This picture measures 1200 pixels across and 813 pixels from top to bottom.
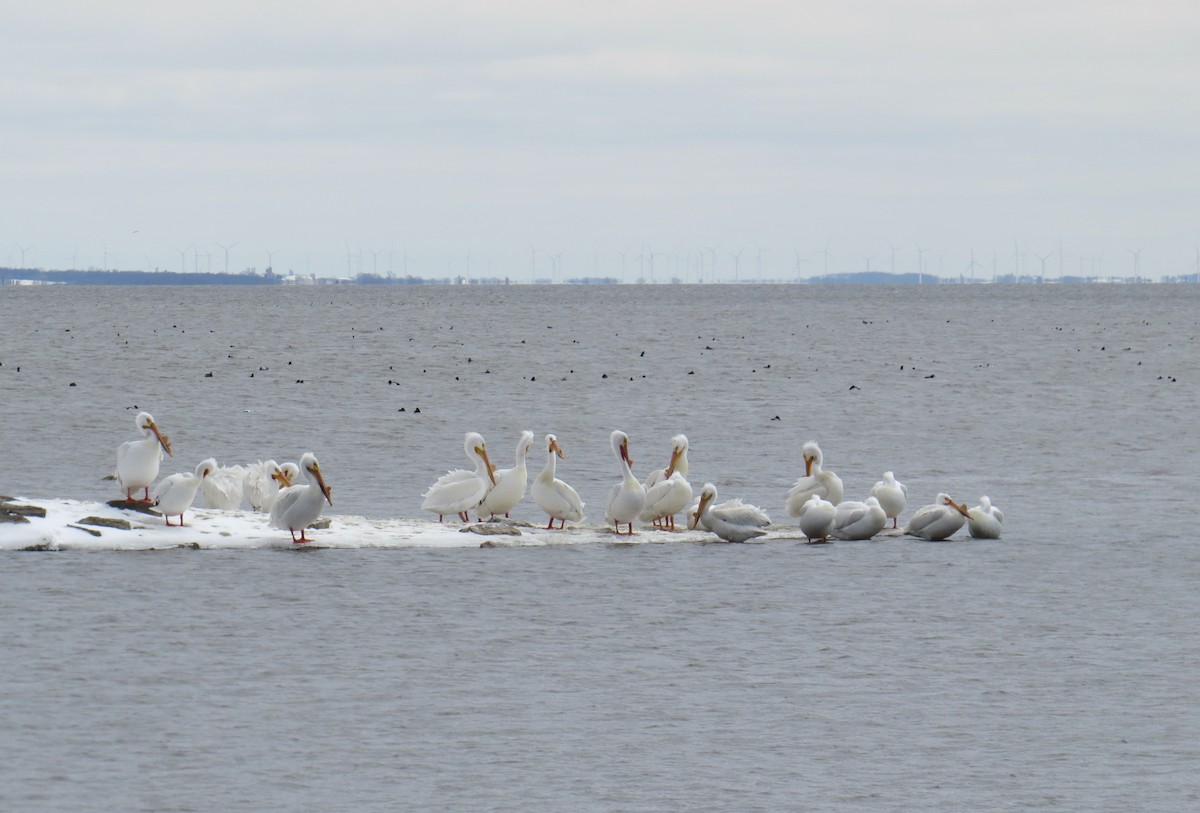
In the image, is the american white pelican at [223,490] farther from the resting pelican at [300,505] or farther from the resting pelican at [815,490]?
the resting pelican at [815,490]

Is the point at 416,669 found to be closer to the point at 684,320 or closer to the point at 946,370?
the point at 946,370

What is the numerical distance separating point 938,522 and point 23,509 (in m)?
12.5

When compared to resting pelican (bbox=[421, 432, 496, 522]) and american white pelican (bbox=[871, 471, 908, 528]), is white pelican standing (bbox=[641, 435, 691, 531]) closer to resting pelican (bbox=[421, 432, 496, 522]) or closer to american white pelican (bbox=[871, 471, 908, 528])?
resting pelican (bbox=[421, 432, 496, 522])

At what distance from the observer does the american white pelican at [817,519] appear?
79.5ft

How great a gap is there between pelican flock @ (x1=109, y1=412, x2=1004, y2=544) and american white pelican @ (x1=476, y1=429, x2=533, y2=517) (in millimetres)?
14

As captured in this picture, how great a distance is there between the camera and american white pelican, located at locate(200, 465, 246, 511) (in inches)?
997

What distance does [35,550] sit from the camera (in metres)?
22.5

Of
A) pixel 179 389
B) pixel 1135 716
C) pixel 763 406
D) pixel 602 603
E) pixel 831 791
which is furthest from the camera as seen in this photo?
pixel 179 389

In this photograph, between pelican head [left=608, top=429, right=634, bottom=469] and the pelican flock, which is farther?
pelican head [left=608, top=429, right=634, bottom=469]

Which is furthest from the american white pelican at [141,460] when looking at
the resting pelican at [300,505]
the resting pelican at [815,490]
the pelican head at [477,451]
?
the resting pelican at [815,490]

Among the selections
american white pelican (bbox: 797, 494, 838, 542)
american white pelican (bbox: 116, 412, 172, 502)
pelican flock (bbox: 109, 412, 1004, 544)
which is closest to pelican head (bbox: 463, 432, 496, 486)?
pelican flock (bbox: 109, 412, 1004, 544)

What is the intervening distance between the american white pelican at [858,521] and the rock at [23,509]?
1076 cm

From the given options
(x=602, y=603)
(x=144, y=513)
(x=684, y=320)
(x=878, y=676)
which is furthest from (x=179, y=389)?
(x=684, y=320)

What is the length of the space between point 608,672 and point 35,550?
9264 millimetres
